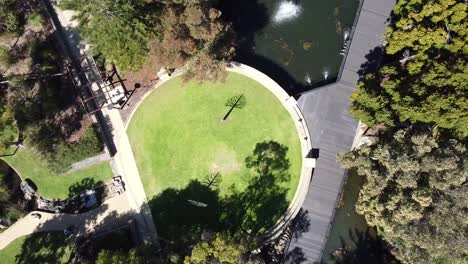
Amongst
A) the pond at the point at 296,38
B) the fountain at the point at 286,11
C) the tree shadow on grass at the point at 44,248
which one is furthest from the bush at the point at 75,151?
the fountain at the point at 286,11

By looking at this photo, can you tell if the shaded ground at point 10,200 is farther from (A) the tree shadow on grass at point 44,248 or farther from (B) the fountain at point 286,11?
(B) the fountain at point 286,11

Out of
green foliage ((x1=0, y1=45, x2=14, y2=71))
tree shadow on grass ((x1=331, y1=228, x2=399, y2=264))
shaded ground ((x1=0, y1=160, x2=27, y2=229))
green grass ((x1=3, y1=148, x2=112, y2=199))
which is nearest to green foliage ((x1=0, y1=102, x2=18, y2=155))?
green grass ((x1=3, y1=148, x2=112, y2=199))

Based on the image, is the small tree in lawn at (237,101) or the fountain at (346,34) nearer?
the small tree in lawn at (237,101)

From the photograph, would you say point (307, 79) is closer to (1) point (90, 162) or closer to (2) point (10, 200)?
(1) point (90, 162)

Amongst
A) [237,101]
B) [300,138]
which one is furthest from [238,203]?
[237,101]

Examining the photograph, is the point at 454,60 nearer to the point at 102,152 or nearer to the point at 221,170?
the point at 221,170

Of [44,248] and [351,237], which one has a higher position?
[351,237]
